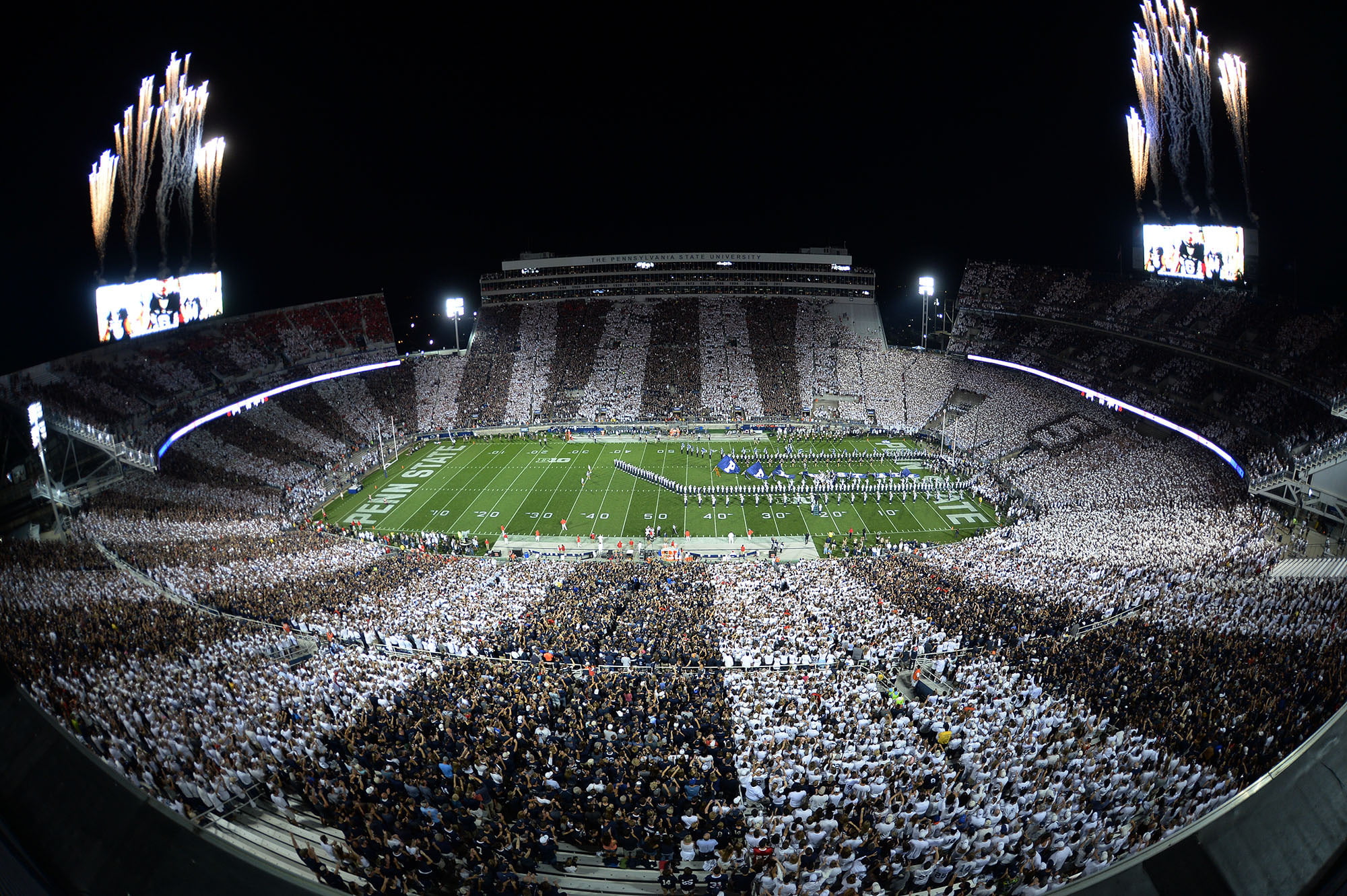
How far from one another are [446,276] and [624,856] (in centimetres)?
7179

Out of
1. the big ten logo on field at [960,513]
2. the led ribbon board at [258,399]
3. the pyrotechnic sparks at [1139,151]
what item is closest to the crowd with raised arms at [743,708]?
the big ten logo on field at [960,513]

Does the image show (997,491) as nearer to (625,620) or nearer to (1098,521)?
(1098,521)

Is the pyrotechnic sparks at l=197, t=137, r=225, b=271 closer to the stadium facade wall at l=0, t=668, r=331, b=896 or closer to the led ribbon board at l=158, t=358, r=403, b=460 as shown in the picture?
the led ribbon board at l=158, t=358, r=403, b=460

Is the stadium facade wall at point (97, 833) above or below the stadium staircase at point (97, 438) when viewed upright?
below

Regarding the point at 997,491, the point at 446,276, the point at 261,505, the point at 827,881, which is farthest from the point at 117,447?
the point at 446,276

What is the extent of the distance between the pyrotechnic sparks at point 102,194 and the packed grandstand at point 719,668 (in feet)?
22.7

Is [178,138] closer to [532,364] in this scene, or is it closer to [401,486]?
[401,486]

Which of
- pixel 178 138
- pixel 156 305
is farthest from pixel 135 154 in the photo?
pixel 156 305

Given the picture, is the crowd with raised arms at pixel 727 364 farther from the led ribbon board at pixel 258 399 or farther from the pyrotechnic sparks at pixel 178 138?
the pyrotechnic sparks at pixel 178 138

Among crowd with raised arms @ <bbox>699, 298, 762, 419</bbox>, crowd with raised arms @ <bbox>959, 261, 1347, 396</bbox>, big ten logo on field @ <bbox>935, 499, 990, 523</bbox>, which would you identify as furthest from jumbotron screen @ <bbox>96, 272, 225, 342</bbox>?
crowd with raised arms @ <bbox>959, 261, 1347, 396</bbox>

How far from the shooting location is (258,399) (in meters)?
45.9

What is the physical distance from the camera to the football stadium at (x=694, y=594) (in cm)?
845

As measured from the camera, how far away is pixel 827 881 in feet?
25.9

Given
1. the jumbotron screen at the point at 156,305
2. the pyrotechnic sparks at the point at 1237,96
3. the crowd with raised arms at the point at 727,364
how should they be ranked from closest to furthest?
the pyrotechnic sparks at the point at 1237,96
the jumbotron screen at the point at 156,305
the crowd with raised arms at the point at 727,364
